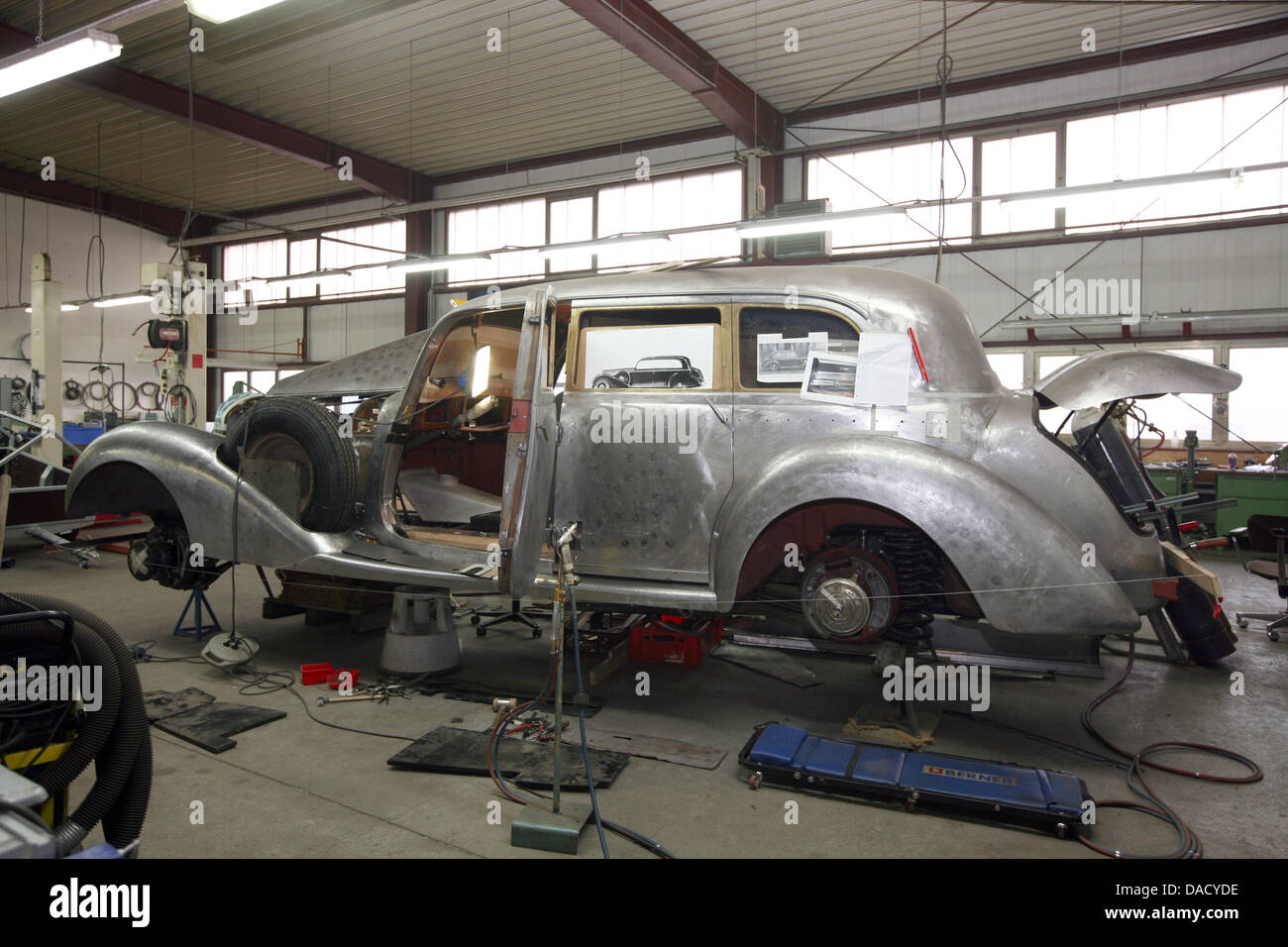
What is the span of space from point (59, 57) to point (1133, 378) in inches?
274

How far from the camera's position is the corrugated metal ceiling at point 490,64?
30.4ft

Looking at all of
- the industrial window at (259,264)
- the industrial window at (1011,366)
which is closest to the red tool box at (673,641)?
the industrial window at (1011,366)

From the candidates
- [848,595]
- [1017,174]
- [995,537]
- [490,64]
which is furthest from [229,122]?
[995,537]

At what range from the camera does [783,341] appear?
12.5 ft

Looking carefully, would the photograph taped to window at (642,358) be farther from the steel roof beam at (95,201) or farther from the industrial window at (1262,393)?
the steel roof beam at (95,201)

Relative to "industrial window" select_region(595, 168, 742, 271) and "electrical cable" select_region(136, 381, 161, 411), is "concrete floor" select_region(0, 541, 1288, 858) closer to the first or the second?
"industrial window" select_region(595, 168, 742, 271)

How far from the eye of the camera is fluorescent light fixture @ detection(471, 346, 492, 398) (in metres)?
5.08

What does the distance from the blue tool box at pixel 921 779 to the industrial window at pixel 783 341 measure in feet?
5.44

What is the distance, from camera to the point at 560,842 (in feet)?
9.04

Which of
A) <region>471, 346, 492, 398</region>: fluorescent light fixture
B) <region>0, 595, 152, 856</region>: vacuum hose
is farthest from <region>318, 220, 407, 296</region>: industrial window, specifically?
<region>0, 595, 152, 856</region>: vacuum hose

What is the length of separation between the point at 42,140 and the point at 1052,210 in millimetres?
17060
